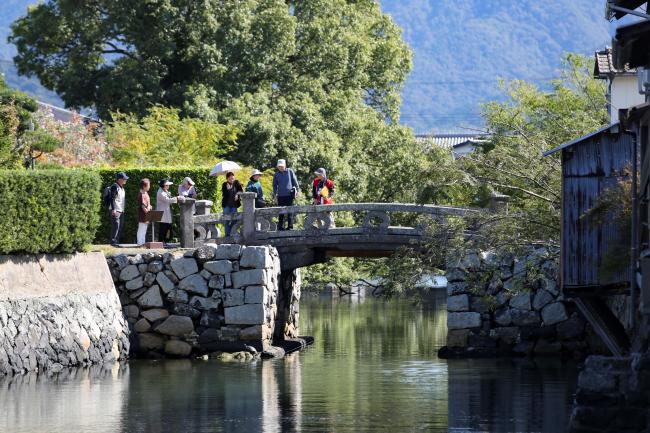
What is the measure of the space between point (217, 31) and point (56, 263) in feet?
57.2

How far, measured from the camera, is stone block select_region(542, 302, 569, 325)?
29.3 meters

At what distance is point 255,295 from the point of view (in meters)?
29.1

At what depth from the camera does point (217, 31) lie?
42375mm

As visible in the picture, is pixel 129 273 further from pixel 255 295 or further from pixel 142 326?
pixel 255 295

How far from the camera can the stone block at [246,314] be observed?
29.1m

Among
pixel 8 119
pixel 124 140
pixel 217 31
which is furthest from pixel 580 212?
pixel 217 31

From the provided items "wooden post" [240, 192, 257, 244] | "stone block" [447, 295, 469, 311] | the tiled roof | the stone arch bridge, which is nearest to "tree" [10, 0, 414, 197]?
the tiled roof

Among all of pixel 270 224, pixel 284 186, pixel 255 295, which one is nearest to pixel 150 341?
pixel 255 295

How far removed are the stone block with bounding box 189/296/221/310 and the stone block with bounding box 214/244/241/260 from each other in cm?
96

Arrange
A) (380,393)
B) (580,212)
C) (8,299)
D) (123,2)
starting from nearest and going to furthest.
A: (580,212) → (380,393) → (8,299) → (123,2)

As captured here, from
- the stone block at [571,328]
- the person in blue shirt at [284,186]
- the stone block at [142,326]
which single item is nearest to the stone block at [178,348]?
the stone block at [142,326]

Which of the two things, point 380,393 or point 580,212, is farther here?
point 380,393

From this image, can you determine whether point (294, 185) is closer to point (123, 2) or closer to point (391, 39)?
point (123, 2)

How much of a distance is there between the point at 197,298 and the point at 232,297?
81 centimetres
